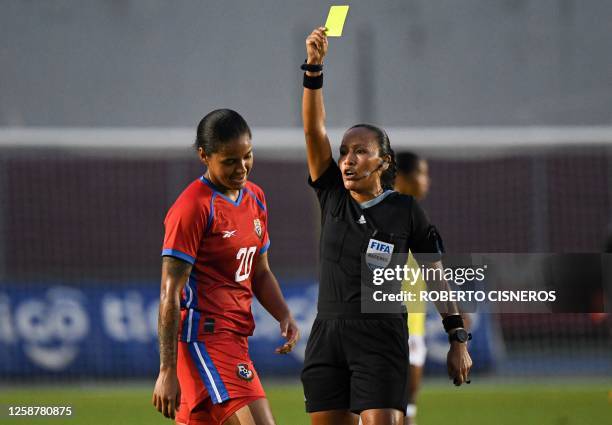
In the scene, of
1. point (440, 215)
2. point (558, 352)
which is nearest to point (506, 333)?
point (558, 352)

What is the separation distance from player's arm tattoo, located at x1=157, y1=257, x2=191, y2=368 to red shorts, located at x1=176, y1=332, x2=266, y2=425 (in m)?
0.27

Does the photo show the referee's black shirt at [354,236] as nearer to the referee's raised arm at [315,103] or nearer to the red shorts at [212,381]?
the referee's raised arm at [315,103]

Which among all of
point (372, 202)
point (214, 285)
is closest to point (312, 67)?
point (372, 202)

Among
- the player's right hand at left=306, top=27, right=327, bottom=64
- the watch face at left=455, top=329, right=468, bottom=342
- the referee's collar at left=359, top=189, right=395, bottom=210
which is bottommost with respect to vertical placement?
the watch face at left=455, top=329, right=468, bottom=342

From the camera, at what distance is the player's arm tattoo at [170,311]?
4828mm

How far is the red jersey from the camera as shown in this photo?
5.03 meters

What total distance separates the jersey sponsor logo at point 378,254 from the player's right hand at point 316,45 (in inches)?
A: 40.7

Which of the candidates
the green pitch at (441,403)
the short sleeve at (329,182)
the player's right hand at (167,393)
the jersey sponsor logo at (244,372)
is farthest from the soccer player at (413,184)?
the player's right hand at (167,393)

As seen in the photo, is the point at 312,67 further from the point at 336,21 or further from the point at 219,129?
the point at 219,129

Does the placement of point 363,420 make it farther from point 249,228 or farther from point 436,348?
point 436,348

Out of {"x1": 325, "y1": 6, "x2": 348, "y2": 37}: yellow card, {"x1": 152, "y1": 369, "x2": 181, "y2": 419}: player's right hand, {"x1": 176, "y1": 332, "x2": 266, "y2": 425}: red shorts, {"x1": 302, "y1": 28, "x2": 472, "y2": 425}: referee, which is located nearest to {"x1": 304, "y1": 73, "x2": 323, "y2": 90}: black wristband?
{"x1": 302, "y1": 28, "x2": 472, "y2": 425}: referee

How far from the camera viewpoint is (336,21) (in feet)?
17.7

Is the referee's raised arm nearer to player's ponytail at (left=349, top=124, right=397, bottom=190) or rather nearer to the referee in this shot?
the referee

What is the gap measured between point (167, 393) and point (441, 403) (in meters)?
8.02
